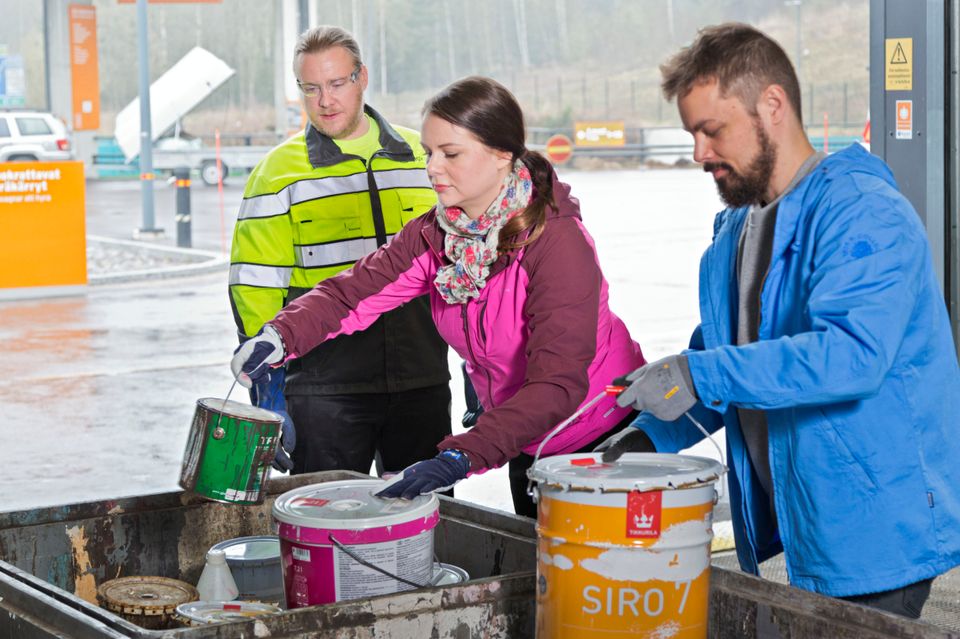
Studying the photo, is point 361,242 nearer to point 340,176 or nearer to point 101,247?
point 340,176

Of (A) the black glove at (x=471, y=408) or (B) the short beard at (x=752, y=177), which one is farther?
(A) the black glove at (x=471, y=408)

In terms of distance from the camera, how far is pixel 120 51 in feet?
206

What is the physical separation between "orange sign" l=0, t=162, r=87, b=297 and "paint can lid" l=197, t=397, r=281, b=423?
35.4 ft

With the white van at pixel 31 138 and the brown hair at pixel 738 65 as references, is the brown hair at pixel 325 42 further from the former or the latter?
the white van at pixel 31 138

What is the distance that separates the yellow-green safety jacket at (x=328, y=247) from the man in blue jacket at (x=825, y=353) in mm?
1506

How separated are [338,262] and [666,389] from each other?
182 cm

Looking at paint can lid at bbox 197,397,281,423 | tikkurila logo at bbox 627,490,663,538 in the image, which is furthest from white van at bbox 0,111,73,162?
tikkurila logo at bbox 627,490,663,538

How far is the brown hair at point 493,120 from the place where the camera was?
9.30ft

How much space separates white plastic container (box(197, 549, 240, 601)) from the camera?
115 inches

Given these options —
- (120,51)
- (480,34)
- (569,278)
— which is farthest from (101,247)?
(480,34)

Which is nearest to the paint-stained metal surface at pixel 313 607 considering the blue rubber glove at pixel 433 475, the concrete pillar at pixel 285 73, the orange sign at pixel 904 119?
the blue rubber glove at pixel 433 475

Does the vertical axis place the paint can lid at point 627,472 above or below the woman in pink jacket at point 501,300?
below

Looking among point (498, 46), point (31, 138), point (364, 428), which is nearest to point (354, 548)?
point (364, 428)

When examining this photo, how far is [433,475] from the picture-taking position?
2.56 m
